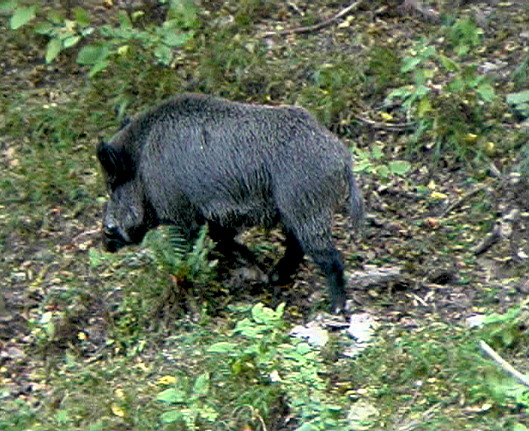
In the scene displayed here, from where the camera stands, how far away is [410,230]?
25.1 ft

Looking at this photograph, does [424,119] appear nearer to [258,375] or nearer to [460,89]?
[460,89]

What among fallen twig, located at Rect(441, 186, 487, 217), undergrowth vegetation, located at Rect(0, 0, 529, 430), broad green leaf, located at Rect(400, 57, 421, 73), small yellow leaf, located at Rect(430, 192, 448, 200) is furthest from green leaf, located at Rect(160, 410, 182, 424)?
broad green leaf, located at Rect(400, 57, 421, 73)

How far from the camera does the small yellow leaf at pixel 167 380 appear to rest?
6323 millimetres

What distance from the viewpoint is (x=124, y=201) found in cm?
730

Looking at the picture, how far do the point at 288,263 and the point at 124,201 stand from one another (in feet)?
3.17

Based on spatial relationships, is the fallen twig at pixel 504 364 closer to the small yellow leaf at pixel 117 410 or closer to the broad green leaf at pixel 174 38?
the small yellow leaf at pixel 117 410

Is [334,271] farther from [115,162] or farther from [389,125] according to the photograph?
[389,125]

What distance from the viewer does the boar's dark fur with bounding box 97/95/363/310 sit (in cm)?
672

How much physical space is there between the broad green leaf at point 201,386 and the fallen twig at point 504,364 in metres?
1.27

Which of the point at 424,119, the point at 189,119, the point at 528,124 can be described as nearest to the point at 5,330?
the point at 189,119

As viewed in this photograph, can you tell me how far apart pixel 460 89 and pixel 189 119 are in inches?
A: 74.2

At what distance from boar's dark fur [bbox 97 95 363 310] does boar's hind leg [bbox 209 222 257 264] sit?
0.04 feet

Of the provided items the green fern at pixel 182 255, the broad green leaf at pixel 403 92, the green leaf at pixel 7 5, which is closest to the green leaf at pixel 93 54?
the green leaf at pixel 7 5

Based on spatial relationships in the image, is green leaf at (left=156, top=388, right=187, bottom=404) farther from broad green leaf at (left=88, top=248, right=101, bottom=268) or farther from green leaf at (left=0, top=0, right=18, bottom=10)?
green leaf at (left=0, top=0, right=18, bottom=10)
